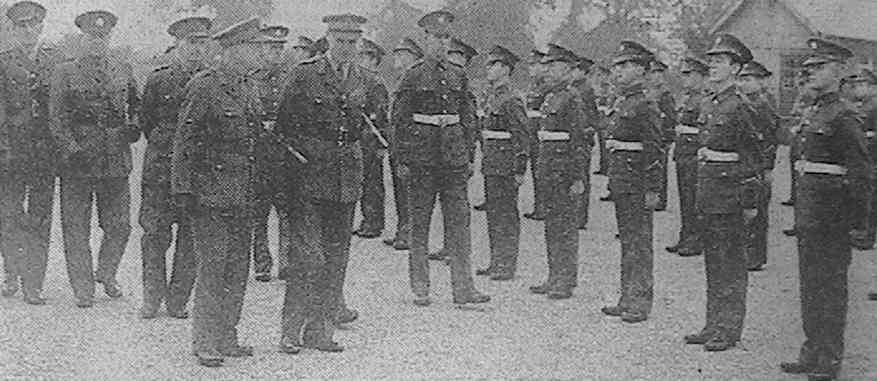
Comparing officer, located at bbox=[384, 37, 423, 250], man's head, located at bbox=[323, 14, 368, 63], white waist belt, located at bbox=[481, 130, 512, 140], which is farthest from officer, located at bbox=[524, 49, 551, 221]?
man's head, located at bbox=[323, 14, 368, 63]

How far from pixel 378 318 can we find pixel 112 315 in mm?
1636

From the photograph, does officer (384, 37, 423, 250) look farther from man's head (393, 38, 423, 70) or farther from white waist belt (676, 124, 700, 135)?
white waist belt (676, 124, 700, 135)

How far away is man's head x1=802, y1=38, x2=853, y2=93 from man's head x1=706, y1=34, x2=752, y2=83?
0.49 m

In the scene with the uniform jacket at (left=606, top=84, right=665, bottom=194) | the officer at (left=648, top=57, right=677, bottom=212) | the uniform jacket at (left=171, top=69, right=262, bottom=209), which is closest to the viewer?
the uniform jacket at (left=171, top=69, right=262, bottom=209)

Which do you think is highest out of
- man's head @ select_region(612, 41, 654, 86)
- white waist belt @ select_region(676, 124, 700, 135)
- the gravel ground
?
man's head @ select_region(612, 41, 654, 86)

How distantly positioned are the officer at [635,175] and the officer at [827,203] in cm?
134

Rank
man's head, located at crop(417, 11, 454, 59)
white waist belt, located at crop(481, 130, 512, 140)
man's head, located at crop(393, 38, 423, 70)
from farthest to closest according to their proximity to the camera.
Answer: man's head, located at crop(393, 38, 423, 70) → white waist belt, located at crop(481, 130, 512, 140) → man's head, located at crop(417, 11, 454, 59)

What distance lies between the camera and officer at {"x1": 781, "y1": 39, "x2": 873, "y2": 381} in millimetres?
5324

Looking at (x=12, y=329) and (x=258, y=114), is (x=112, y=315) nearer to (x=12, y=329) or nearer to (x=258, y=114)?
(x=12, y=329)

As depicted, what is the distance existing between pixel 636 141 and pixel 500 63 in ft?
5.72

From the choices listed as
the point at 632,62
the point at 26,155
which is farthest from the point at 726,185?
the point at 26,155

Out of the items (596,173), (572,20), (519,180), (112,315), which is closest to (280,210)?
(112,315)

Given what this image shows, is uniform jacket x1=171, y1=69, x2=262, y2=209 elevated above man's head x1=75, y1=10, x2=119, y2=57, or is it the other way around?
man's head x1=75, y1=10, x2=119, y2=57

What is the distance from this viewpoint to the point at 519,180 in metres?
8.20
